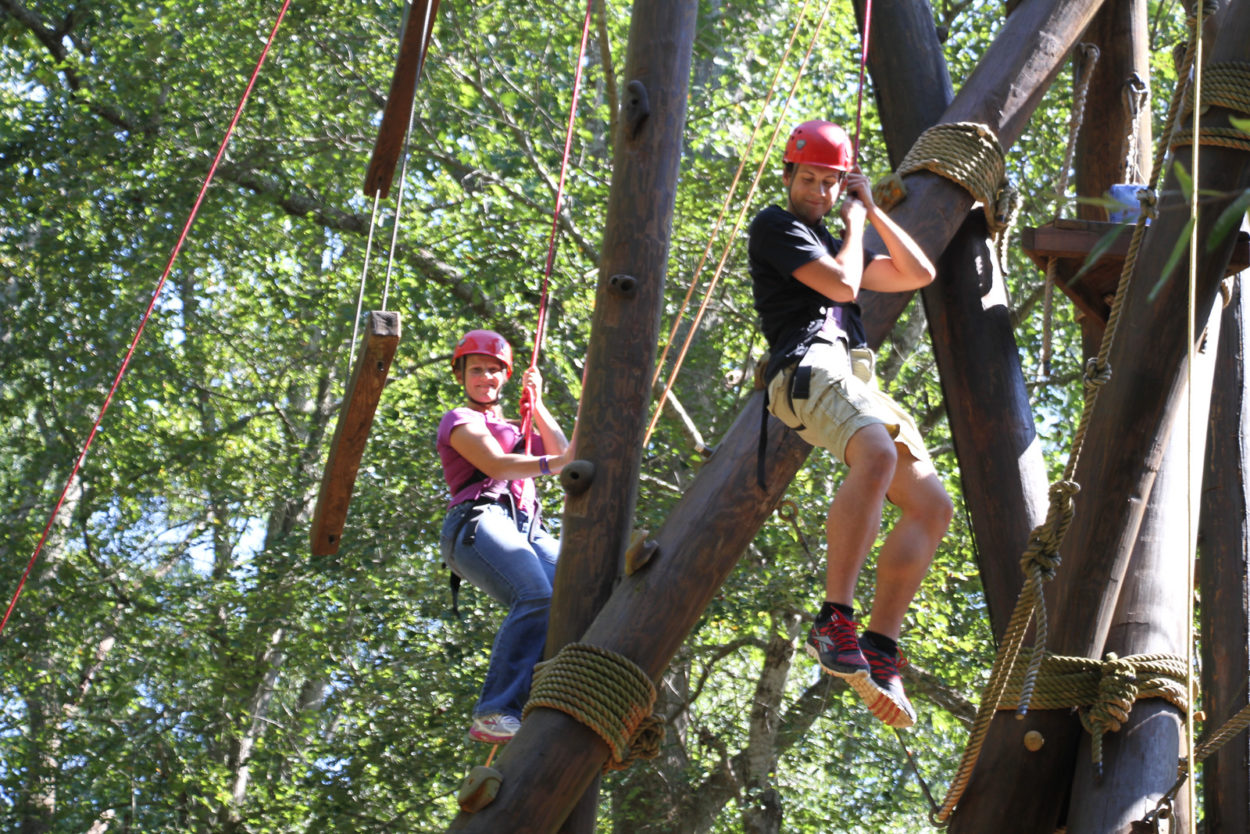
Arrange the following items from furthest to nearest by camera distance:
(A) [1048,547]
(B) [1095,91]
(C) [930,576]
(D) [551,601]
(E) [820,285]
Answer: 1. (C) [930,576]
2. (B) [1095,91]
3. (D) [551,601]
4. (E) [820,285]
5. (A) [1048,547]

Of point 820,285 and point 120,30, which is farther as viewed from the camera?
point 120,30

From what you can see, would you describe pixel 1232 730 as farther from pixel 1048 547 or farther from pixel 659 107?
pixel 659 107

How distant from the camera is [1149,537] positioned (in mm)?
2893

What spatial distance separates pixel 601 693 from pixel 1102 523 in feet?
3.52

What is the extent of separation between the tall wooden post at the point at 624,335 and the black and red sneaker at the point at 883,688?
0.53 meters

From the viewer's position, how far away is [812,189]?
291 centimetres

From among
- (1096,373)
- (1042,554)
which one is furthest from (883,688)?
(1096,373)

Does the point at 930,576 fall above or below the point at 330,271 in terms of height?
below

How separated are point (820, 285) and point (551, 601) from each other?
0.95m

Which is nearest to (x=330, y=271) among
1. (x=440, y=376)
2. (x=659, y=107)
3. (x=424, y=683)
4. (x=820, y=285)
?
(x=440, y=376)

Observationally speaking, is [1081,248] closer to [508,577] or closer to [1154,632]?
[1154,632]

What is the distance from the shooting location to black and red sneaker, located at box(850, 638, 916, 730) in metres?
2.63

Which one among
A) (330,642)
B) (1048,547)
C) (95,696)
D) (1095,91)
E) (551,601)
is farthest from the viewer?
(95,696)

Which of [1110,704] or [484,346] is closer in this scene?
[1110,704]
